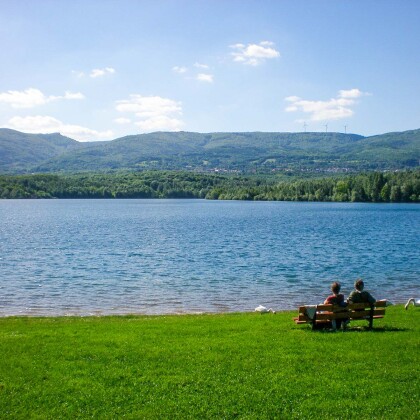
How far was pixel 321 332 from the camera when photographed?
18094 mm

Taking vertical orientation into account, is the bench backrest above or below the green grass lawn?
above

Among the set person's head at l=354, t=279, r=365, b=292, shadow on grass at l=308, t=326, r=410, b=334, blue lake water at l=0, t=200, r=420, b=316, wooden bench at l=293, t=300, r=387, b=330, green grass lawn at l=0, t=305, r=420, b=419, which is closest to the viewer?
green grass lawn at l=0, t=305, r=420, b=419

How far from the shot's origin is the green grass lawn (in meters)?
11.3

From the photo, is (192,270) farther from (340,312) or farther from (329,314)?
(329,314)

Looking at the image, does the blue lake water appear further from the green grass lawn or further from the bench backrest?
the green grass lawn

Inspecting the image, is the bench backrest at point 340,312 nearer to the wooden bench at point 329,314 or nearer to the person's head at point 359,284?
the wooden bench at point 329,314

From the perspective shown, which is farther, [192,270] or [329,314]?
[192,270]

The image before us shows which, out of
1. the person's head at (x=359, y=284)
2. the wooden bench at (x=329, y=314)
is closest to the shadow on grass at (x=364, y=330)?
the wooden bench at (x=329, y=314)

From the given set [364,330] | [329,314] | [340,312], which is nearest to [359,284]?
[340,312]

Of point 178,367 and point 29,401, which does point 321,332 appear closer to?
point 178,367

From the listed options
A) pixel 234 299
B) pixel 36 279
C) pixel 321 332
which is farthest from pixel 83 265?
pixel 321 332

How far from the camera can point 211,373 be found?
43.8 ft

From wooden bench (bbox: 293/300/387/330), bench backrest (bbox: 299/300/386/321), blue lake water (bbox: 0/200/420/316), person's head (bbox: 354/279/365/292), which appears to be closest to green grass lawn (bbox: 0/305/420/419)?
wooden bench (bbox: 293/300/387/330)

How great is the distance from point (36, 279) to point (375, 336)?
3101 centimetres
